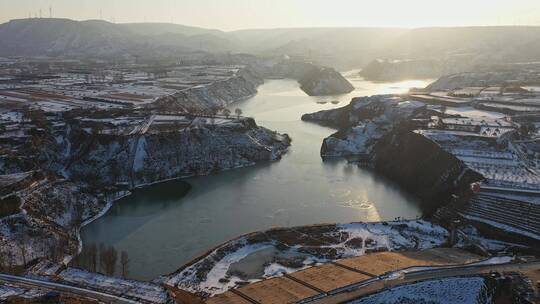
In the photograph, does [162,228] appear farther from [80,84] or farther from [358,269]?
[80,84]

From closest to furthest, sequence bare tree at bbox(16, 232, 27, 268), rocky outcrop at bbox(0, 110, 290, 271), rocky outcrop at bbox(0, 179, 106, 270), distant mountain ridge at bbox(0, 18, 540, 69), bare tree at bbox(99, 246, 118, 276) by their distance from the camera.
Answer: bare tree at bbox(99, 246, 118, 276)
bare tree at bbox(16, 232, 27, 268)
rocky outcrop at bbox(0, 179, 106, 270)
rocky outcrop at bbox(0, 110, 290, 271)
distant mountain ridge at bbox(0, 18, 540, 69)

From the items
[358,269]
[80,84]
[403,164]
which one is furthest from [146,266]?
[80,84]

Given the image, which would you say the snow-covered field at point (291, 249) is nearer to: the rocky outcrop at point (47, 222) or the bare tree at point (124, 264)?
the bare tree at point (124, 264)

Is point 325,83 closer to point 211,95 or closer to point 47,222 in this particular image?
point 211,95

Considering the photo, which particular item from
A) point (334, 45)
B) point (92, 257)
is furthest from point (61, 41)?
point (92, 257)

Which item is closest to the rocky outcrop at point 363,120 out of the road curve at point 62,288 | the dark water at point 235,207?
the dark water at point 235,207

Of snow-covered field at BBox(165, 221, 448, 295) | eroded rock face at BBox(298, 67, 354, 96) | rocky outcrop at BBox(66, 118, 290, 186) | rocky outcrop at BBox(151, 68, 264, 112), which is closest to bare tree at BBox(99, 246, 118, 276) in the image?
snow-covered field at BBox(165, 221, 448, 295)

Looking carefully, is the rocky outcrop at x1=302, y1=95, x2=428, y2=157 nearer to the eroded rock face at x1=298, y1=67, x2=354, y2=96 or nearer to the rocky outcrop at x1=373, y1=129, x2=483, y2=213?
the rocky outcrop at x1=373, y1=129, x2=483, y2=213
